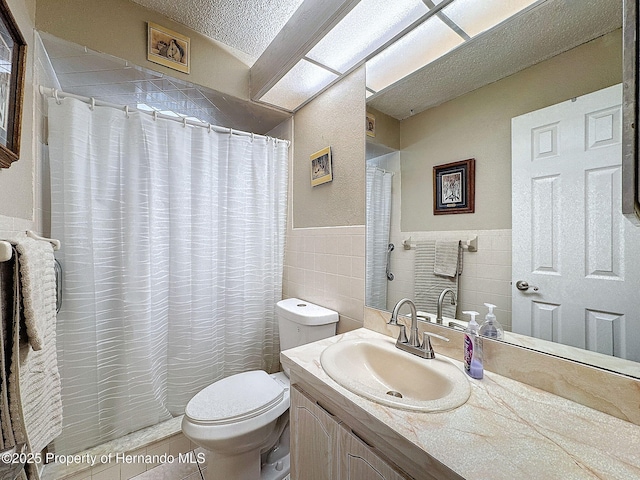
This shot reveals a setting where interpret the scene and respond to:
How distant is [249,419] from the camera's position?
42.8 inches

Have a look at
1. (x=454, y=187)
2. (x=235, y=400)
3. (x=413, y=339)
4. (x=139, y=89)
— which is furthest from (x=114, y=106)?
(x=413, y=339)

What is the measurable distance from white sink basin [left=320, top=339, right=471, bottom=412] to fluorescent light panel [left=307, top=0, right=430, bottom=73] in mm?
1288

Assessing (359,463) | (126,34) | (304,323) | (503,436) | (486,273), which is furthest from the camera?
(304,323)

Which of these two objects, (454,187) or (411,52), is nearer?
(454,187)

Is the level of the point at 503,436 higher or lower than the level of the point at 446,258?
lower

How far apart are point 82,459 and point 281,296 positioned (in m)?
1.22

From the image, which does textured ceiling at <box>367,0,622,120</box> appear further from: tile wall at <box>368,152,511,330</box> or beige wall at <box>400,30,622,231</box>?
tile wall at <box>368,152,511,330</box>

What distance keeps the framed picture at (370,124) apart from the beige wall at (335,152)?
0.03 metres

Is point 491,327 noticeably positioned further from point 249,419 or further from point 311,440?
point 249,419

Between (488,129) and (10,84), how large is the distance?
1.58 metres

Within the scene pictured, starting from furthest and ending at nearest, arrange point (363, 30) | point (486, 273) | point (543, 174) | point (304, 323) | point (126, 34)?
point (304, 323), point (126, 34), point (363, 30), point (486, 273), point (543, 174)

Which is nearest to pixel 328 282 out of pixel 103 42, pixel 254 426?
pixel 254 426

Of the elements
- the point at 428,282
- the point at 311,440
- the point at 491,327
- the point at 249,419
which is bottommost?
the point at 249,419

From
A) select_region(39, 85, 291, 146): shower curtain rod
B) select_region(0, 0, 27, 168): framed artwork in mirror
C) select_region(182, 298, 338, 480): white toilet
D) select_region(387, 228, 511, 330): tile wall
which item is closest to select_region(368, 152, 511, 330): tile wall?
select_region(387, 228, 511, 330): tile wall
